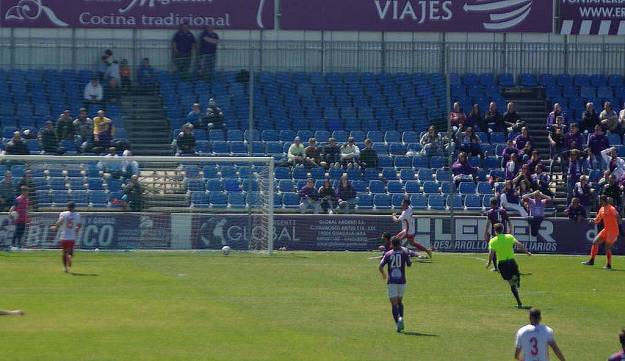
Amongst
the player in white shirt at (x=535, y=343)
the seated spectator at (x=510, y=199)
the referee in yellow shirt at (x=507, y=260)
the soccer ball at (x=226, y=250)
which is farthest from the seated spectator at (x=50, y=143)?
the player in white shirt at (x=535, y=343)

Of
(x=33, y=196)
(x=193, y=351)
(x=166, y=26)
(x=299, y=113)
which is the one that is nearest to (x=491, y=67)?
(x=299, y=113)

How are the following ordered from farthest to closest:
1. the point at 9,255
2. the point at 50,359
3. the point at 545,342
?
the point at 9,255
the point at 50,359
the point at 545,342

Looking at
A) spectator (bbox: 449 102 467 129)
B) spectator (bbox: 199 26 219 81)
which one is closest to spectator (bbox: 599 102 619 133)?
spectator (bbox: 449 102 467 129)

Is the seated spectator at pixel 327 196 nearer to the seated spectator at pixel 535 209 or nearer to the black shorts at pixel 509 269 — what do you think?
the seated spectator at pixel 535 209

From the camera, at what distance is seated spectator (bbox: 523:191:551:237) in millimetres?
38531

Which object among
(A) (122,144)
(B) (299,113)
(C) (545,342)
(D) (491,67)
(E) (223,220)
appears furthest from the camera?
(D) (491,67)

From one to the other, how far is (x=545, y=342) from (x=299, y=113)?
2878cm

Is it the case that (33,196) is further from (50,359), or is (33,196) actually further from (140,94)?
(50,359)

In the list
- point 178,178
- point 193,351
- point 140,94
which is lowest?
point 193,351

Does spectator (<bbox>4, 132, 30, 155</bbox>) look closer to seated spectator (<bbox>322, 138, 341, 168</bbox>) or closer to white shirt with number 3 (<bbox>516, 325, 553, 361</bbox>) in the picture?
seated spectator (<bbox>322, 138, 341, 168</bbox>)

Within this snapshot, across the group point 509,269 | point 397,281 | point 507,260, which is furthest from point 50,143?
point 397,281

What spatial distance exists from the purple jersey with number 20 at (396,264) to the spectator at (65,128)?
19.5m

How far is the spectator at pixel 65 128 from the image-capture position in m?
39.9

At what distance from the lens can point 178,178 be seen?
3800 centimetres
